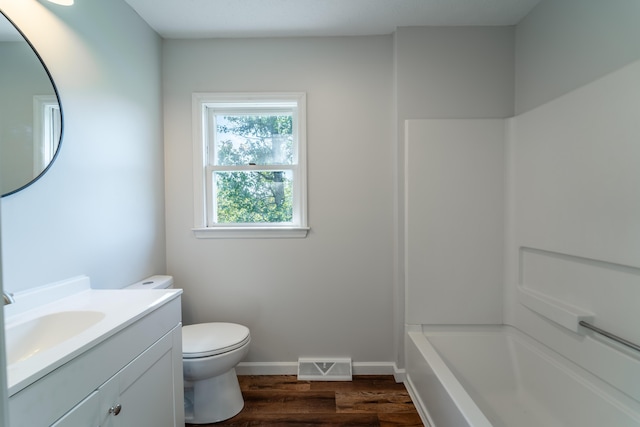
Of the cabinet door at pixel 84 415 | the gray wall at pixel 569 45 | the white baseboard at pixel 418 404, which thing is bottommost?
the white baseboard at pixel 418 404

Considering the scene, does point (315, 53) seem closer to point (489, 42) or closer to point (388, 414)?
point (489, 42)

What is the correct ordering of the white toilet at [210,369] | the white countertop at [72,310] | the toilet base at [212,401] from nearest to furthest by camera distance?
the white countertop at [72,310]
the white toilet at [210,369]
the toilet base at [212,401]

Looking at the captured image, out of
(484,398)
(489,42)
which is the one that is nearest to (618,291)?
(484,398)

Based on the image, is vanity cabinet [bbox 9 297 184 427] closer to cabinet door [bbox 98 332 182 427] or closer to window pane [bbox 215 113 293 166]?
cabinet door [bbox 98 332 182 427]

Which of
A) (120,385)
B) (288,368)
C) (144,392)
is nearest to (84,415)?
(120,385)

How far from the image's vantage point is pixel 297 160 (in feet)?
6.93

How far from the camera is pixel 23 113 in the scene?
1.12 meters

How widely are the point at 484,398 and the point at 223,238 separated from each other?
6.21 feet

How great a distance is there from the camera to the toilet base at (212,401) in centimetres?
165

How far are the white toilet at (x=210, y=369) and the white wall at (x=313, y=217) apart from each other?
333mm

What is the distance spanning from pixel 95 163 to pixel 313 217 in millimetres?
1264

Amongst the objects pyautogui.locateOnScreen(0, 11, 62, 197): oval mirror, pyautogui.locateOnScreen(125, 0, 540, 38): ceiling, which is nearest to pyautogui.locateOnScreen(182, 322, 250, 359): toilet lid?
pyautogui.locateOnScreen(0, 11, 62, 197): oval mirror

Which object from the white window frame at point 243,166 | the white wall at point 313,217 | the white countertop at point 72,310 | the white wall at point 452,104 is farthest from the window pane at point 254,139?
the white countertop at point 72,310

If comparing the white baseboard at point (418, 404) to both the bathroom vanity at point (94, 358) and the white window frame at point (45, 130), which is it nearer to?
the bathroom vanity at point (94, 358)
